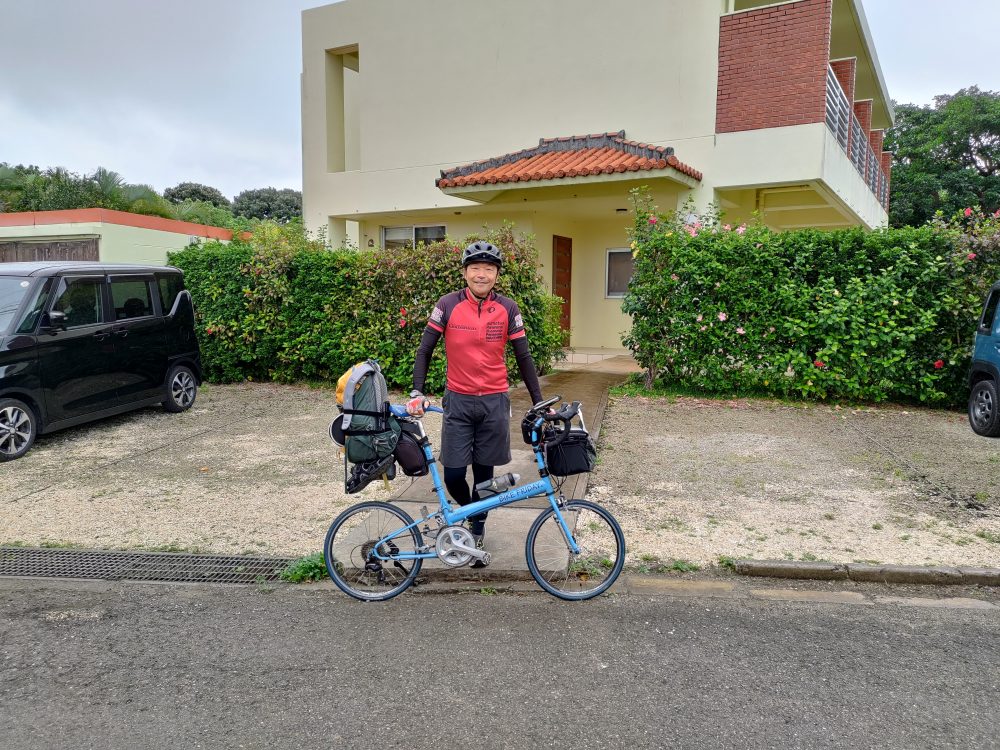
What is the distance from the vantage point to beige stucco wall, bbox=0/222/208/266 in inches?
458

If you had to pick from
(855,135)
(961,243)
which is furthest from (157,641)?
(855,135)

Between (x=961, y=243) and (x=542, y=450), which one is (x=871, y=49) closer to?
(x=961, y=243)

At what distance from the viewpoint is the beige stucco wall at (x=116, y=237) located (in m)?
11.6

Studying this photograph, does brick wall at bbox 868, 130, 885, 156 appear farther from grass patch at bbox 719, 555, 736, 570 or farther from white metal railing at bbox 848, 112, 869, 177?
grass patch at bbox 719, 555, 736, 570

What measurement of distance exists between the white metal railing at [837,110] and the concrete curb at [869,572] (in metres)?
8.60

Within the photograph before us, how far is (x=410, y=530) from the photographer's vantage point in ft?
13.5

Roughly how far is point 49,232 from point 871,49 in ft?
52.8

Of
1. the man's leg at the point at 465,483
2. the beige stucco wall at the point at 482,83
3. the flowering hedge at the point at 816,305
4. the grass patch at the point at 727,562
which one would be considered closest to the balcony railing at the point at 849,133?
the beige stucco wall at the point at 482,83

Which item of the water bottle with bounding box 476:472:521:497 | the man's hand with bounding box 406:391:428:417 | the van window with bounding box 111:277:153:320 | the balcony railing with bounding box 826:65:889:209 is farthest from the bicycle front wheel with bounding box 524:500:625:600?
the balcony railing with bounding box 826:65:889:209

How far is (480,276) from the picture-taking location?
4.14m

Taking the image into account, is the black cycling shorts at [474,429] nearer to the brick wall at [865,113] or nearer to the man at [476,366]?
the man at [476,366]

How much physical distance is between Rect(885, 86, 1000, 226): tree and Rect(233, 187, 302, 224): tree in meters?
37.1

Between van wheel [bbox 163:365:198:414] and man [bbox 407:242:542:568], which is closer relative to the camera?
man [bbox 407:242:542:568]

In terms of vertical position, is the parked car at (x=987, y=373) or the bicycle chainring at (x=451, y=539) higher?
the parked car at (x=987, y=373)
